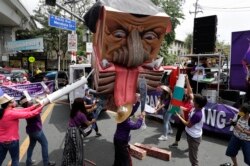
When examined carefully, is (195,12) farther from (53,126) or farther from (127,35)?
(127,35)

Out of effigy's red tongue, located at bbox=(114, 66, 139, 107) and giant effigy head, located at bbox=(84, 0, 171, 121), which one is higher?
giant effigy head, located at bbox=(84, 0, 171, 121)

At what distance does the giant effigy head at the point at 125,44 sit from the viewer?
175 inches

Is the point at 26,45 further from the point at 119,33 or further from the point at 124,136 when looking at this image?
the point at 119,33

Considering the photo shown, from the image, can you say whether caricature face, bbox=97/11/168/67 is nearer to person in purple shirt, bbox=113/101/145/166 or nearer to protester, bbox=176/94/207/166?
person in purple shirt, bbox=113/101/145/166

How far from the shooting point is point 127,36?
181 inches

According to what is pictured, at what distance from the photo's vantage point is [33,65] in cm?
3036

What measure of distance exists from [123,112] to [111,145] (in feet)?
8.91

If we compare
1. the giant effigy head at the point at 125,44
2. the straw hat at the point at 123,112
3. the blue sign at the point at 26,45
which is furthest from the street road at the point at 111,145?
the blue sign at the point at 26,45

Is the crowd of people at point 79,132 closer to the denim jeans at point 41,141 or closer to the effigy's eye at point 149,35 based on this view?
the denim jeans at point 41,141

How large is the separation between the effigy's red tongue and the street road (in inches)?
74.6

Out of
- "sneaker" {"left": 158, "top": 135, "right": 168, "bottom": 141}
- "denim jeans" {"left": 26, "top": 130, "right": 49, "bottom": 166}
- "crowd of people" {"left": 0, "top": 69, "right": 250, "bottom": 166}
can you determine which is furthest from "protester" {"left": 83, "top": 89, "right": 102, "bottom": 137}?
"sneaker" {"left": 158, "top": 135, "right": 168, "bottom": 141}

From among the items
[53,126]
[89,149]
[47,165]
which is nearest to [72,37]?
[53,126]

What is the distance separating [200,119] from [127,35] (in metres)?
2.05

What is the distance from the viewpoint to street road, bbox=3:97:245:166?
6062mm
